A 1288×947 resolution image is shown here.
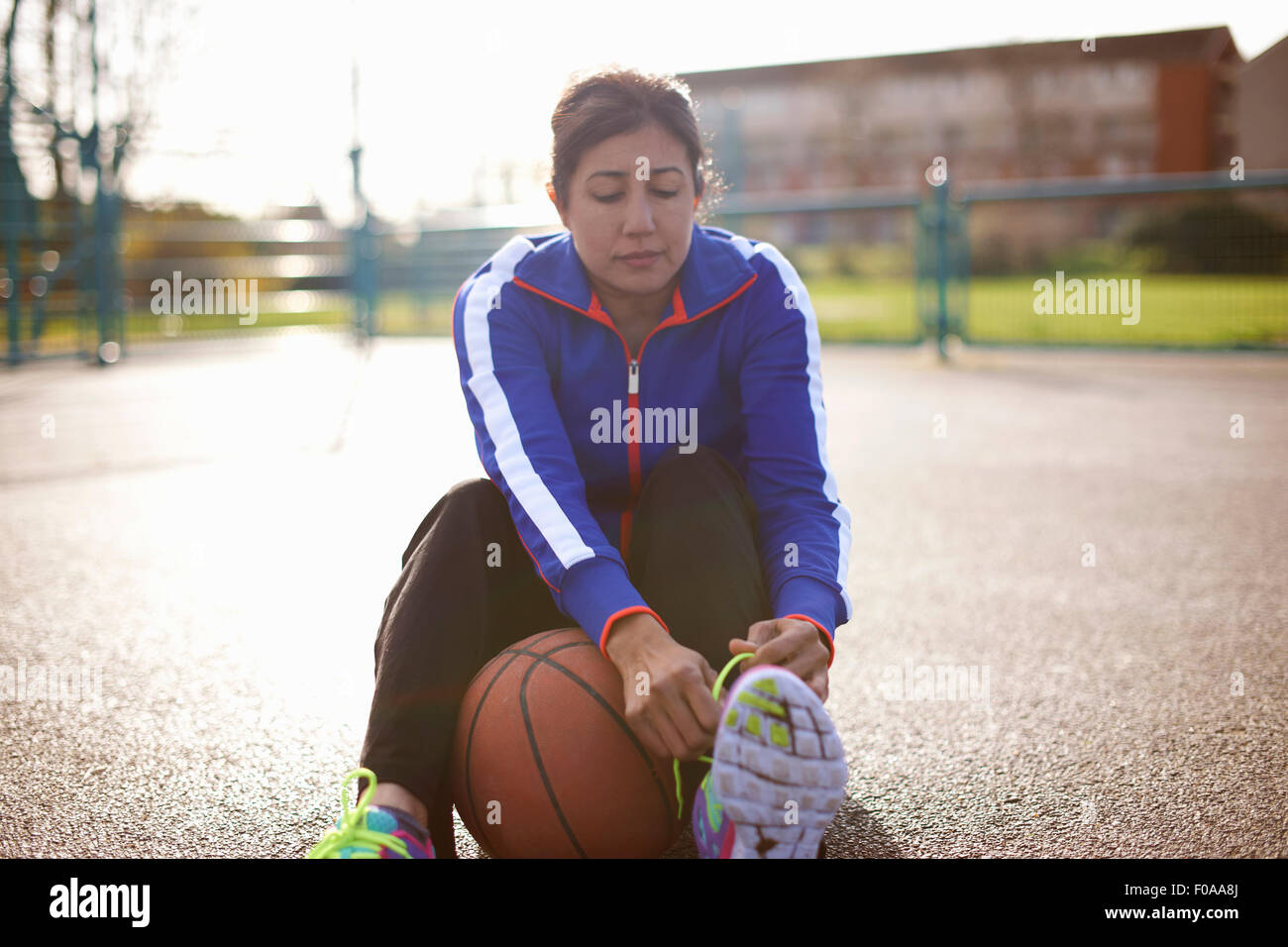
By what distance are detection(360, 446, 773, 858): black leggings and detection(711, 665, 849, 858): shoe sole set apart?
230 millimetres

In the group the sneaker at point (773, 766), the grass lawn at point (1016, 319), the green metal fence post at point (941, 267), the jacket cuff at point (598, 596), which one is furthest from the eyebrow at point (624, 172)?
the green metal fence post at point (941, 267)

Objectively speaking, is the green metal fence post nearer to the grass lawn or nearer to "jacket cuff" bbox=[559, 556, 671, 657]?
the grass lawn

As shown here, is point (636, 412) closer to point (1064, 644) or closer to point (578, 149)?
point (578, 149)

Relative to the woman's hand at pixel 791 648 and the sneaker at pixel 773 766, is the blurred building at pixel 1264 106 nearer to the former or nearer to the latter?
the woman's hand at pixel 791 648

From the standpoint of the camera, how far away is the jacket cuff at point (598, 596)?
1.85 m

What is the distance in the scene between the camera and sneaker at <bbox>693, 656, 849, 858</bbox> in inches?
61.7

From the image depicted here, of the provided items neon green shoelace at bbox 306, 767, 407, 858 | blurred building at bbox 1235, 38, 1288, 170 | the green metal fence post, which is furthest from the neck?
the green metal fence post

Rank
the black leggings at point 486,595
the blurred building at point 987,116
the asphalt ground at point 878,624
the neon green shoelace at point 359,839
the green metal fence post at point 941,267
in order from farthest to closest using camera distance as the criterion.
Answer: the blurred building at point 987,116 → the green metal fence post at point 941,267 → the asphalt ground at point 878,624 → the black leggings at point 486,595 → the neon green shoelace at point 359,839

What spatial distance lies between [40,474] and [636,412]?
192 inches

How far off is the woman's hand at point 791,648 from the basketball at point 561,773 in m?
0.23
